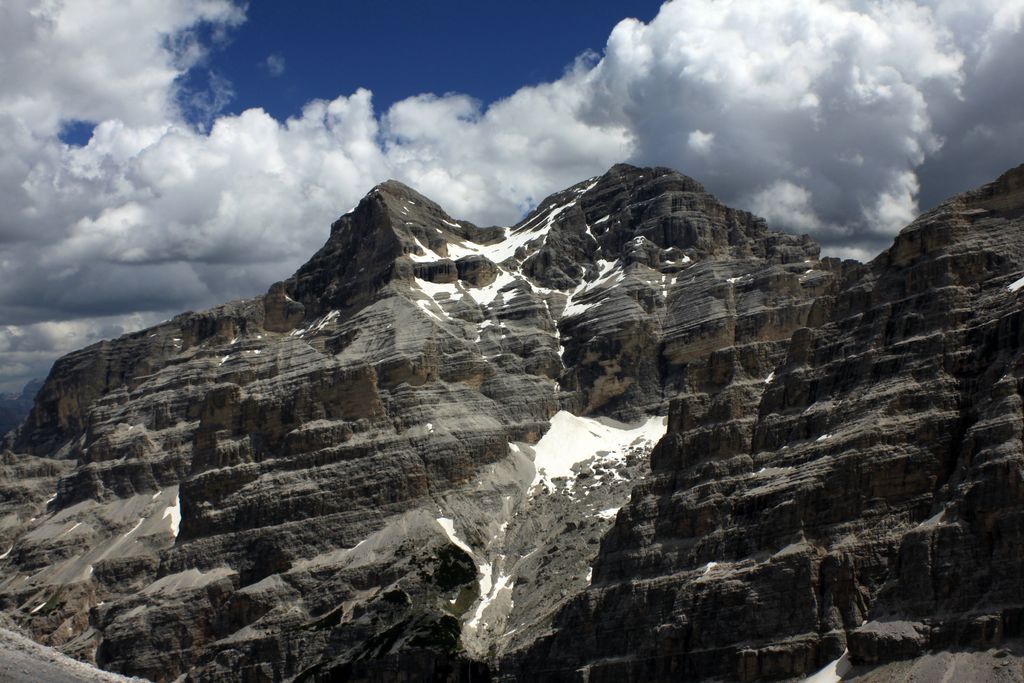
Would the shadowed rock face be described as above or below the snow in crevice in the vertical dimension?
above

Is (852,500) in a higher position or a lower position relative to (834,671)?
higher

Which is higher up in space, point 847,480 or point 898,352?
point 898,352

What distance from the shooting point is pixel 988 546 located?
13212 centimetres

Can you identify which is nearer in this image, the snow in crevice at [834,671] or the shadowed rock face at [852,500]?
the shadowed rock face at [852,500]

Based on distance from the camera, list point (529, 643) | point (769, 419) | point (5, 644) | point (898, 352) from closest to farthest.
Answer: point (5, 644), point (898, 352), point (769, 419), point (529, 643)

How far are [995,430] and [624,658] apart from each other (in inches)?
1780

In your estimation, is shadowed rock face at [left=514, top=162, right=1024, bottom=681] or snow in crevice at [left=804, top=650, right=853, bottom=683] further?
snow in crevice at [left=804, top=650, right=853, bottom=683]

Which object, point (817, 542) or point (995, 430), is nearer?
point (995, 430)

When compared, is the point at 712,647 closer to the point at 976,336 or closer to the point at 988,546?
the point at 988,546

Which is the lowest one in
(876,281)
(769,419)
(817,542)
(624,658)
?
(624,658)

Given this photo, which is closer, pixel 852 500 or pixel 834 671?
pixel 834 671

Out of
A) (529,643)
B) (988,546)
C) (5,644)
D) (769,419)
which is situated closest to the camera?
(5,644)

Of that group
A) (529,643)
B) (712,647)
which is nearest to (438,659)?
(529,643)

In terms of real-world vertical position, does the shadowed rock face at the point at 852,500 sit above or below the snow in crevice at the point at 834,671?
above
